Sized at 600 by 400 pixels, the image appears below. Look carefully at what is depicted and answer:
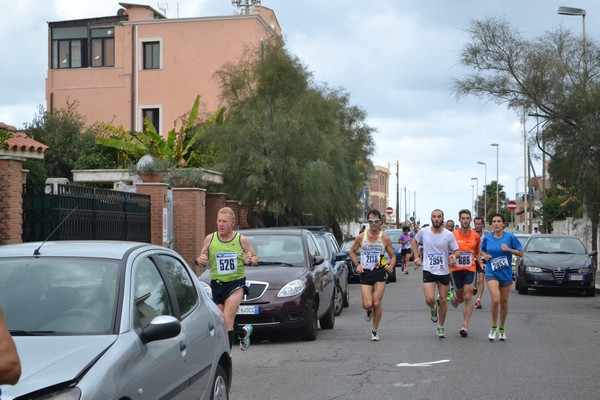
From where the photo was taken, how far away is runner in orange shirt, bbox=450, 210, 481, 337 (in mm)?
14477

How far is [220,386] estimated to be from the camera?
7.12m

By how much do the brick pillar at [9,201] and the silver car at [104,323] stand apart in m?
8.93

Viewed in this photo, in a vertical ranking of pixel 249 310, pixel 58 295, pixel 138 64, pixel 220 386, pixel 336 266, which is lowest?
pixel 249 310

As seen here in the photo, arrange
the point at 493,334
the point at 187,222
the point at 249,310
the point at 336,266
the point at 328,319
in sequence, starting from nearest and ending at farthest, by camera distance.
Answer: the point at 249,310 < the point at 493,334 < the point at 328,319 < the point at 336,266 < the point at 187,222

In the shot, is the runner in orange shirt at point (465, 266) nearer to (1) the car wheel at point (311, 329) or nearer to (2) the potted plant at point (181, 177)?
(1) the car wheel at point (311, 329)

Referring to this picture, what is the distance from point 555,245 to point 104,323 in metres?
22.0

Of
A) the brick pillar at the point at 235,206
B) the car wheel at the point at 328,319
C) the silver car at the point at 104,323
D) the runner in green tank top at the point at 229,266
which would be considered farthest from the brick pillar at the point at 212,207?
the silver car at the point at 104,323

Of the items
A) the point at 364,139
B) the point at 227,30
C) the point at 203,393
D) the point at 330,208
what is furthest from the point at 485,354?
the point at 227,30

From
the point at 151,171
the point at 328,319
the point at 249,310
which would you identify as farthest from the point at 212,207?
the point at 249,310

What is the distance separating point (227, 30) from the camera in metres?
49.8

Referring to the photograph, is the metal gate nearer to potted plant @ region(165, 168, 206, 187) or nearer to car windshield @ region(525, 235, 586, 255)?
potted plant @ region(165, 168, 206, 187)

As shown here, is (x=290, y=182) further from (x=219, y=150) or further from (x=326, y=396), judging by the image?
(x=326, y=396)

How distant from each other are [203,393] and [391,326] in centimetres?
990

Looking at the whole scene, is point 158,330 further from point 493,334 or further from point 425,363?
point 493,334
